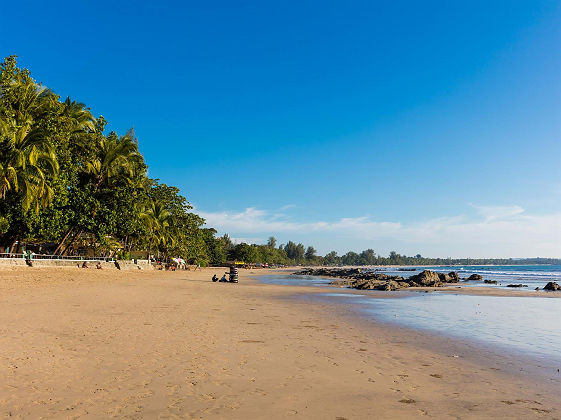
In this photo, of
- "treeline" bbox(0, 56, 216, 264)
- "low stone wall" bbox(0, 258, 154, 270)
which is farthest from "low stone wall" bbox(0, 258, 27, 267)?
"treeline" bbox(0, 56, 216, 264)

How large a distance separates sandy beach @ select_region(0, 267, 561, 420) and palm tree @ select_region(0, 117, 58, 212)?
60.6 ft

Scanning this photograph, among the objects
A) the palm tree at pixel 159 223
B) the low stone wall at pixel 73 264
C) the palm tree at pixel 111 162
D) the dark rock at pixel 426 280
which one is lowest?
the dark rock at pixel 426 280

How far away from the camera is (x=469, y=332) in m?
13.5


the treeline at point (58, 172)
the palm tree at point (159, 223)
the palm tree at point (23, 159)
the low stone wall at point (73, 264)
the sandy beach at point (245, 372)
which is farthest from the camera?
the palm tree at point (159, 223)

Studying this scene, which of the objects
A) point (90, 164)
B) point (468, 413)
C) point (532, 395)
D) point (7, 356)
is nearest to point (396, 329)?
point (532, 395)

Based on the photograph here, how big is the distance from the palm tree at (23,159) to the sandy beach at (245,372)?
18468mm

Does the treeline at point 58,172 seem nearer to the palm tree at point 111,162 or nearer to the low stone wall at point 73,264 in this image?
the palm tree at point 111,162

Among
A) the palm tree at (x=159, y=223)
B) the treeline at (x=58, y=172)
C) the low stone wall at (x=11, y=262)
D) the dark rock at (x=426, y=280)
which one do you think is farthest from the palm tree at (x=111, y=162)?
the dark rock at (x=426, y=280)

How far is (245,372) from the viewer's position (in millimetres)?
7508

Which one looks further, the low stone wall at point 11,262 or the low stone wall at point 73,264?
the low stone wall at point 73,264

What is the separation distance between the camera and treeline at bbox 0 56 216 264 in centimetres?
2898

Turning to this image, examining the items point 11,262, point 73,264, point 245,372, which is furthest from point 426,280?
point 245,372

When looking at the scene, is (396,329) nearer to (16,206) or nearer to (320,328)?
(320,328)

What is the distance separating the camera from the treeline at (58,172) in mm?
28984
